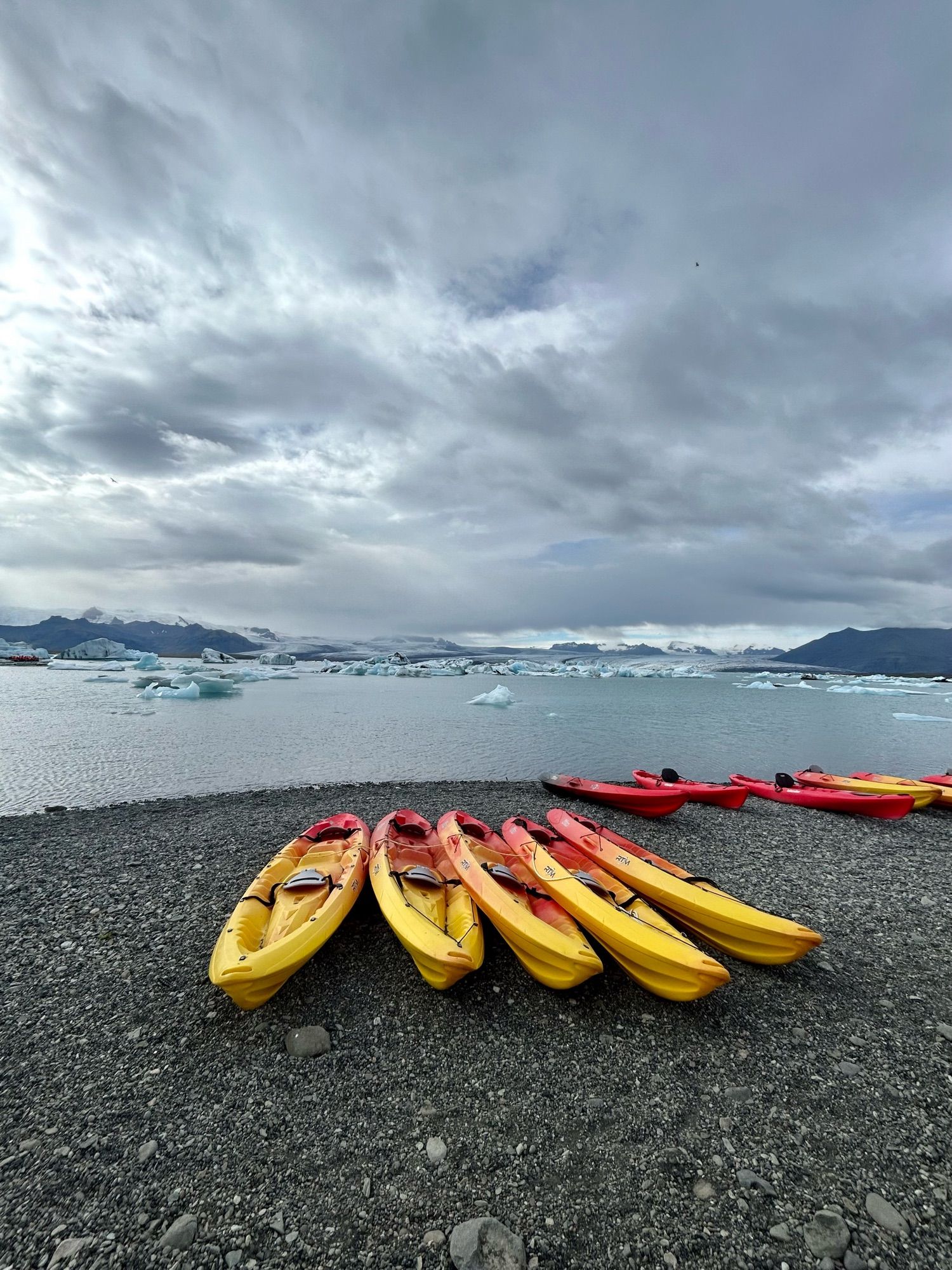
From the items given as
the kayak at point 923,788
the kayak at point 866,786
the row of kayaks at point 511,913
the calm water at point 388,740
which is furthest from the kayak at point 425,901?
the kayak at point 923,788

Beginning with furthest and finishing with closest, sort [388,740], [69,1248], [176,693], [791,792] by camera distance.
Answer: [176,693] < [388,740] < [791,792] < [69,1248]

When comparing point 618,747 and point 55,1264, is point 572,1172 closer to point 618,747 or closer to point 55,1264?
point 55,1264

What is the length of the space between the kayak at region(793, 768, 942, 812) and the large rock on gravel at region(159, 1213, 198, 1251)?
1293cm

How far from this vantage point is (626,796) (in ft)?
35.8

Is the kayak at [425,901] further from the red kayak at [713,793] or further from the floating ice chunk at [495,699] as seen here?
the floating ice chunk at [495,699]

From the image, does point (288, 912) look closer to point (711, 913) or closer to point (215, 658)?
point (711, 913)

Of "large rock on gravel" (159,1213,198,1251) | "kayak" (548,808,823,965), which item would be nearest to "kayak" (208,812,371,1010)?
"large rock on gravel" (159,1213,198,1251)

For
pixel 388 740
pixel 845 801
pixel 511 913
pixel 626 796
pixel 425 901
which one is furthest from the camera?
pixel 388 740

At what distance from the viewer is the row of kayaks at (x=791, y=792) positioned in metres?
10.7

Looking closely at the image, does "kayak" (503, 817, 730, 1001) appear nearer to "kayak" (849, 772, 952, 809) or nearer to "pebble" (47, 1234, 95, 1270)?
"pebble" (47, 1234, 95, 1270)

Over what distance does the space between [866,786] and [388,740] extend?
1698 centimetres

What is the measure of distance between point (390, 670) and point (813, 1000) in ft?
216

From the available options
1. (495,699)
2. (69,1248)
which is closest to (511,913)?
(69,1248)

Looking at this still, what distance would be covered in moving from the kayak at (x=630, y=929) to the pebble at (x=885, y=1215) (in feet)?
4.19
